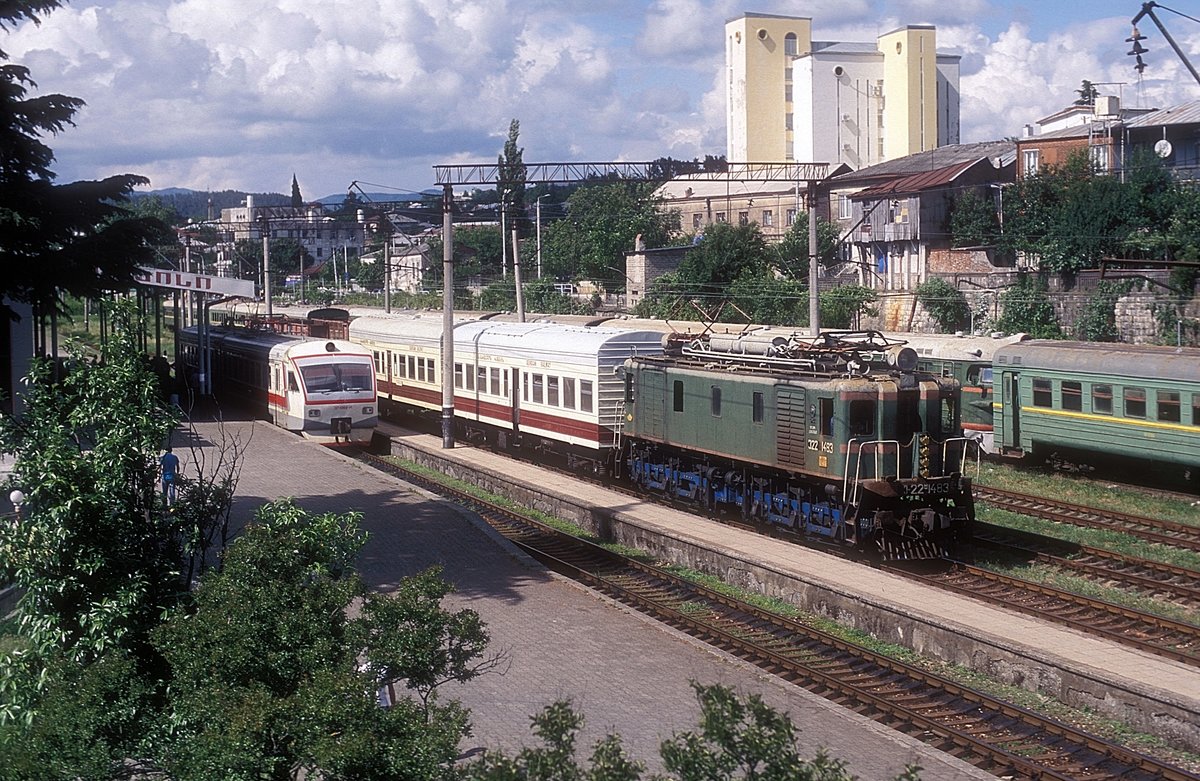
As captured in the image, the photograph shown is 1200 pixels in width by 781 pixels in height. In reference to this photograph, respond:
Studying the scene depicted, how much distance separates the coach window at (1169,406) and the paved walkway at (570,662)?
12572 millimetres

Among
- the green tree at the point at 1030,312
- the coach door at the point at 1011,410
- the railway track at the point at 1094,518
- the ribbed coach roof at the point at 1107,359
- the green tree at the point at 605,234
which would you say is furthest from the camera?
the green tree at the point at 605,234

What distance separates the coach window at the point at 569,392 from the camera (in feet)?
86.5

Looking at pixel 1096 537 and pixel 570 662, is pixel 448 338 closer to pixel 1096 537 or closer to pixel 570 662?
pixel 1096 537

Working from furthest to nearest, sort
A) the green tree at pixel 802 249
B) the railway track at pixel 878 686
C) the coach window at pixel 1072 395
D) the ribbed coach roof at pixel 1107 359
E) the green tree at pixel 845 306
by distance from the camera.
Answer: the green tree at pixel 802 249 → the green tree at pixel 845 306 → the coach window at pixel 1072 395 → the ribbed coach roof at pixel 1107 359 → the railway track at pixel 878 686

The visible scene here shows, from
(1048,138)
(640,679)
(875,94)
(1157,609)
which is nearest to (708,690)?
(640,679)

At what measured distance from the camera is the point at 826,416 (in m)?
18.1

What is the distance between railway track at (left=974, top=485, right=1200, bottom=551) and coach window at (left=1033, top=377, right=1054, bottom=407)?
2.74 meters

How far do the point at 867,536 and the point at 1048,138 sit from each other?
144 feet

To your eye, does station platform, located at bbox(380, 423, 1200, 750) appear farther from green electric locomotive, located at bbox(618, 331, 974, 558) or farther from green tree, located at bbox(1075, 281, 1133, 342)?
green tree, located at bbox(1075, 281, 1133, 342)

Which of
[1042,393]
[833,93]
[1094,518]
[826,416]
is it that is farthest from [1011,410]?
[833,93]

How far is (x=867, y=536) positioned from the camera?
18.4 meters

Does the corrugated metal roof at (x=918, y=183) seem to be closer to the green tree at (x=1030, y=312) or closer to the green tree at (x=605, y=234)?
the green tree at (x=1030, y=312)

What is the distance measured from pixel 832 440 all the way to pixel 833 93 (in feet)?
220

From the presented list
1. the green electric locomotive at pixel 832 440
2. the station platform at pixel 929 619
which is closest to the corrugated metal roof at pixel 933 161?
the green electric locomotive at pixel 832 440
